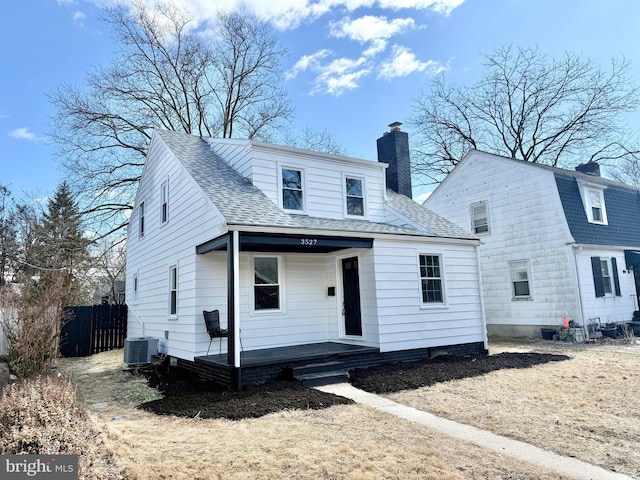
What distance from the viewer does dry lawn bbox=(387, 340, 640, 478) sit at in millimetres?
4180

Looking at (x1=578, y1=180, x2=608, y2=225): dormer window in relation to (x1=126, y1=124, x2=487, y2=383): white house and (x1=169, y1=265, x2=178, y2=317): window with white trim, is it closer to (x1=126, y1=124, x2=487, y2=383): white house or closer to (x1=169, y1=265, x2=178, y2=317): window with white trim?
(x1=126, y1=124, x2=487, y2=383): white house

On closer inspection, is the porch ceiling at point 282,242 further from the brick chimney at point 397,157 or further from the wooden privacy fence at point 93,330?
the wooden privacy fence at point 93,330

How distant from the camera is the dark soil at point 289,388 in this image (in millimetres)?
5887

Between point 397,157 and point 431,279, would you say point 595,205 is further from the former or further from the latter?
point 431,279

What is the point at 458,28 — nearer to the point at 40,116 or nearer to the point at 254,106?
the point at 254,106

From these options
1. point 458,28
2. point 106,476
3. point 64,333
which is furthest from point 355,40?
point 106,476

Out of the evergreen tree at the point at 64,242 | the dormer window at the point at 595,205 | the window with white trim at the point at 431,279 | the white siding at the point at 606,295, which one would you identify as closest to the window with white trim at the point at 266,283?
the window with white trim at the point at 431,279

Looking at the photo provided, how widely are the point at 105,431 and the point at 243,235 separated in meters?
3.92

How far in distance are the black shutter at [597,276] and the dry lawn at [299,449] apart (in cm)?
1174

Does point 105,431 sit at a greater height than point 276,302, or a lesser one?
lesser

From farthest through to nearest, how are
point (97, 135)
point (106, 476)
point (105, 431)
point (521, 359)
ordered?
point (97, 135)
point (521, 359)
point (105, 431)
point (106, 476)

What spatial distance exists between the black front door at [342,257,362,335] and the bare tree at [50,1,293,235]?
14376 millimetres

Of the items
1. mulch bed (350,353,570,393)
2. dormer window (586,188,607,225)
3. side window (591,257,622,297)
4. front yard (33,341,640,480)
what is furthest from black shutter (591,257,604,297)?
front yard (33,341,640,480)

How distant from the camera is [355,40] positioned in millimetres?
16859
